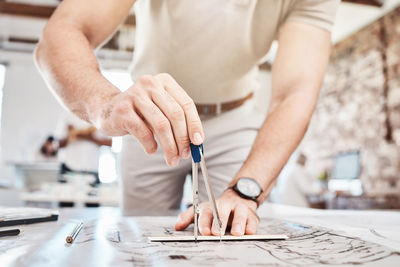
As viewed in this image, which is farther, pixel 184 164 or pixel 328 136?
pixel 328 136

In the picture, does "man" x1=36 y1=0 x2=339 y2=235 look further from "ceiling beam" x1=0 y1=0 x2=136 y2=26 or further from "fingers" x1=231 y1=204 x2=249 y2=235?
"ceiling beam" x1=0 y1=0 x2=136 y2=26

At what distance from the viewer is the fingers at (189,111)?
0.49 meters

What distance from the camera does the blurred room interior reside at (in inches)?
114

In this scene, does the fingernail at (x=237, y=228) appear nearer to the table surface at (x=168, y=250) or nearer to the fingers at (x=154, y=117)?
the table surface at (x=168, y=250)

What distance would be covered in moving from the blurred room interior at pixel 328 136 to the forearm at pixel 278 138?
67.0 inches

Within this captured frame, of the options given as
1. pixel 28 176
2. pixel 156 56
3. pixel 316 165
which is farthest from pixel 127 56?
pixel 156 56

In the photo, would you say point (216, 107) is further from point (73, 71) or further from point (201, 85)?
point (73, 71)

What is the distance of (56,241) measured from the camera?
0.46m

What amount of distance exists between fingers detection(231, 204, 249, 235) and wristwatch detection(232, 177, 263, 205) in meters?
0.09

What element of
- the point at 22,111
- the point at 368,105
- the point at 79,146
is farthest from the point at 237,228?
the point at 22,111

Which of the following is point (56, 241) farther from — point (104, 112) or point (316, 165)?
point (316, 165)

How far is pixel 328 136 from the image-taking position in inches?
202

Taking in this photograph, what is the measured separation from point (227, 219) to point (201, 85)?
58cm

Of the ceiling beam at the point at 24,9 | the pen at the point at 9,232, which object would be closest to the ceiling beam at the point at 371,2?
the ceiling beam at the point at 24,9
